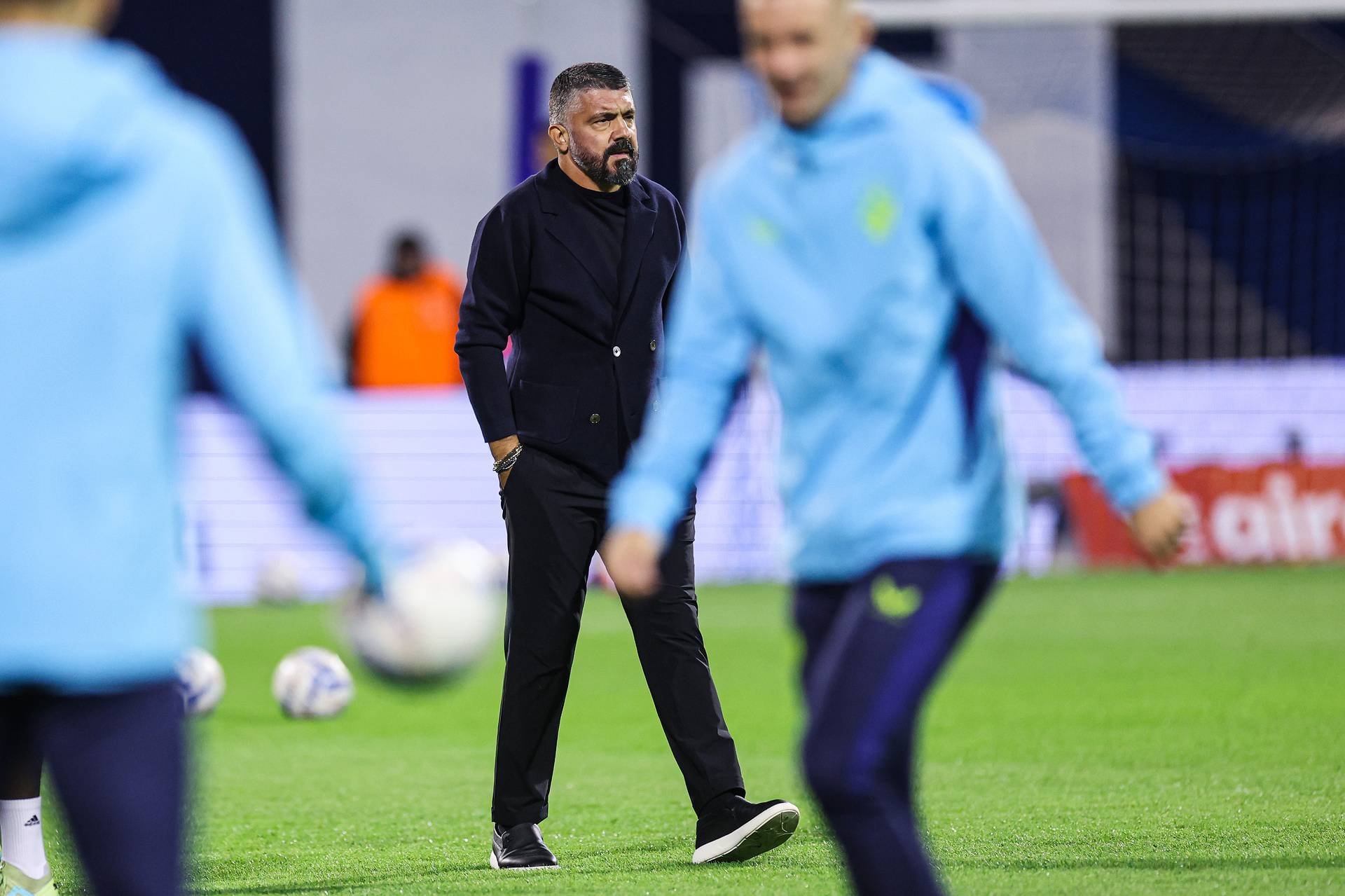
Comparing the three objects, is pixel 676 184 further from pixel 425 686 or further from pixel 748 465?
pixel 425 686

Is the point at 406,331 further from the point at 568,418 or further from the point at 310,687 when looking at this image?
the point at 568,418

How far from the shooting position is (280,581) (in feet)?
53.4

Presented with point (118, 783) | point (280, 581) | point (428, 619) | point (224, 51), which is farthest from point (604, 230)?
point (224, 51)

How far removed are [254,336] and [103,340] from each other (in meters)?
0.19

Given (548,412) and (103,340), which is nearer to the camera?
(103,340)

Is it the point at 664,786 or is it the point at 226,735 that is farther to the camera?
the point at 226,735

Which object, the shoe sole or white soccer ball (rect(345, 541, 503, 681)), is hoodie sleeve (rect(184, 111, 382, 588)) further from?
the shoe sole

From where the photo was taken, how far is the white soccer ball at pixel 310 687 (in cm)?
1004

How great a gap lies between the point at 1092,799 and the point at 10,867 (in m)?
3.44

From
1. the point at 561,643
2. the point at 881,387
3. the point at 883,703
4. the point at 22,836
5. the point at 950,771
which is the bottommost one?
the point at 950,771

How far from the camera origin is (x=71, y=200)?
2.74 m

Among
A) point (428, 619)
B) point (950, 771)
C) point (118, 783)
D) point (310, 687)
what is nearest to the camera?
point (118, 783)

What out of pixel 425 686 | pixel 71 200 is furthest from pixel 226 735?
pixel 71 200

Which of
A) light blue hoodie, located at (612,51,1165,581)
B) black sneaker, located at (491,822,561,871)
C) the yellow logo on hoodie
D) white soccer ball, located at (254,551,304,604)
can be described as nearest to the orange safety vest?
white soccer ball, located at (254,551,304,604)
